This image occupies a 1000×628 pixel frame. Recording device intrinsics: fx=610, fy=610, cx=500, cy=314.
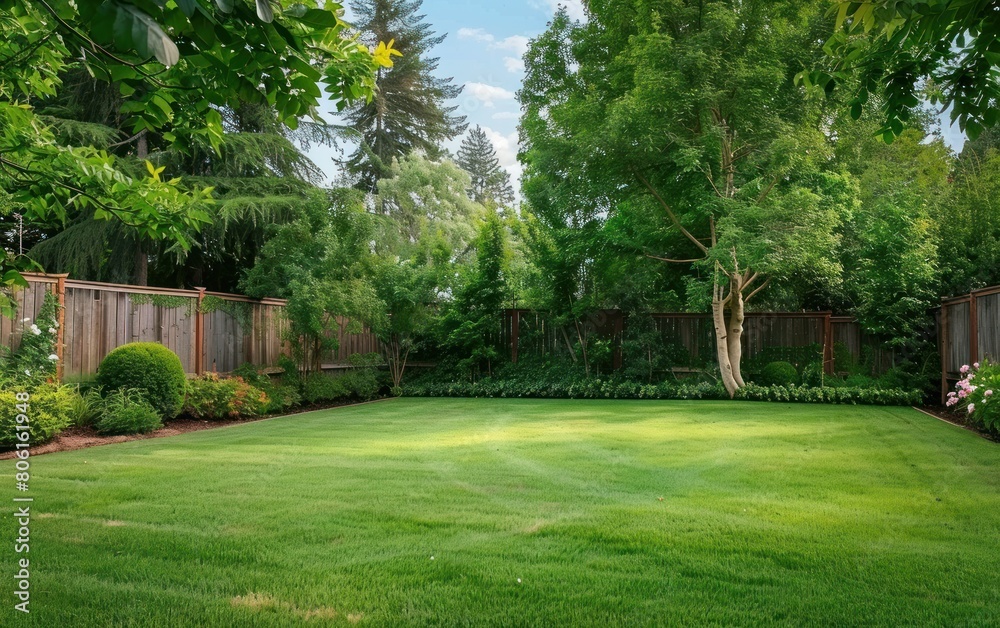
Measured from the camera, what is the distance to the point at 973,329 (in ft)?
30.0

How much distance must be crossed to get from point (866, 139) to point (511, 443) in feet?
39.0

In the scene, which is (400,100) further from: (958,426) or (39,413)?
(958,426)

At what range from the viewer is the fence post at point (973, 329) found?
9.05 metres

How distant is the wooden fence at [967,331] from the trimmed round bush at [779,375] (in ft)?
8.61

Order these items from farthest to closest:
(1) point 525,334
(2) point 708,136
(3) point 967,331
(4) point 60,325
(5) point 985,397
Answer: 1. (1) point 525,334
2. (2) point 708,136
3. (3) point 967,331
4. (4) point 60,325
5. (5) point 985,397

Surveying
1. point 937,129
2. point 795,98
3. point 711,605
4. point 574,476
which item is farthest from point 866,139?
point 711,605

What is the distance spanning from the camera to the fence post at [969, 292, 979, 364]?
9047mm

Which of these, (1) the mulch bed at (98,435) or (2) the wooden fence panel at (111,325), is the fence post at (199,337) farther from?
(1) the mulch bed at (98,435)

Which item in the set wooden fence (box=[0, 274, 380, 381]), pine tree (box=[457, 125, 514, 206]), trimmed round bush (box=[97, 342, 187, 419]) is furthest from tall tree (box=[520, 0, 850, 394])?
pine tree (box=[457, 125, 514, 206])

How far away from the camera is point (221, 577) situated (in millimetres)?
2666

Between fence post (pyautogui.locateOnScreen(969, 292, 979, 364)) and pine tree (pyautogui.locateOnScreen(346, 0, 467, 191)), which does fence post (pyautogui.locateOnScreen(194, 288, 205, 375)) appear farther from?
pine tree (pyautogui.locateOnScreen(346, 0, 467, 191))

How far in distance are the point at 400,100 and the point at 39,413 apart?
67.9ft

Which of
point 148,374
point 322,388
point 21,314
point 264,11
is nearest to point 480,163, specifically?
point 322,388

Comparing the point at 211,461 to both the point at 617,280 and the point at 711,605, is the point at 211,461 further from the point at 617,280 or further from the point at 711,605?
the point at 617,280
